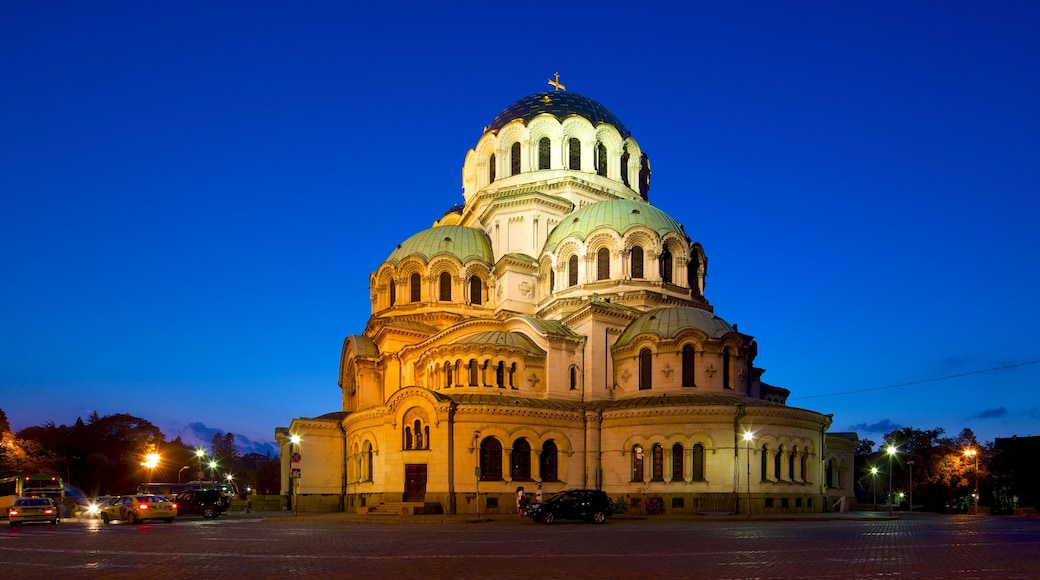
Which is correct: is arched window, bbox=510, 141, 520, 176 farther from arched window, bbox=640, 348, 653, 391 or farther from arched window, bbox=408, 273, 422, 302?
arched window, bbox=640, 348, 653, 391

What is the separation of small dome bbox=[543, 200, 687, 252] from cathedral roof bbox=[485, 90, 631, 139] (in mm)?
8061

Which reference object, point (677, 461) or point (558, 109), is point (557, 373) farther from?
point (558, 109)

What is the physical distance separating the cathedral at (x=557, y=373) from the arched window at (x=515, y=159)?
0.14 meters

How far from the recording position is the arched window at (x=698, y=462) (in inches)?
1644

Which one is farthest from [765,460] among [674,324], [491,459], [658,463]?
[491,459]

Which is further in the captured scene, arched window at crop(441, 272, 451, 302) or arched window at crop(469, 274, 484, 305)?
arched window at crop(469, 274, 484, 305)

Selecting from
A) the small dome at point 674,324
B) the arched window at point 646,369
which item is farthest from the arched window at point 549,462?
the small dome at point 674,324

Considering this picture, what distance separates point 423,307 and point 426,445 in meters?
12.1

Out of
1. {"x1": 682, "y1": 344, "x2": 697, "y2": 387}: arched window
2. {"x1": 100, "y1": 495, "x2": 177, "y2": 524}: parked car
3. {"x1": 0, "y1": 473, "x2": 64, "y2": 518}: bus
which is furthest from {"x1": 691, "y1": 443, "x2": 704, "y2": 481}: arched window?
{"x1": 0, "y1": 473, "x2": 64, "y2": 518}: bus

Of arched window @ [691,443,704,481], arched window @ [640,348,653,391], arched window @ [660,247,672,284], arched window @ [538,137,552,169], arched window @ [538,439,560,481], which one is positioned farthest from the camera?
arched window @ [538,137,552,169]

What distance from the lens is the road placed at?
14.4 meters

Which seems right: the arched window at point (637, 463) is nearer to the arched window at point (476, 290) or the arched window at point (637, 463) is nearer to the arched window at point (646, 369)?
the arched window at point (646, 369)

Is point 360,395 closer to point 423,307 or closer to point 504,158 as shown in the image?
point 423,307

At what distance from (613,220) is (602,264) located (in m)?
2.48
